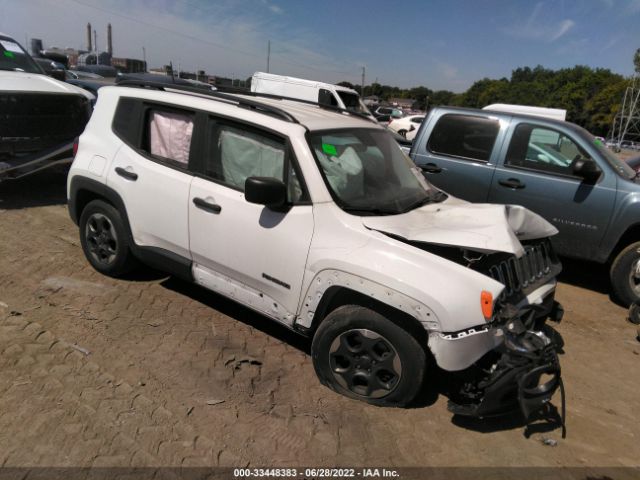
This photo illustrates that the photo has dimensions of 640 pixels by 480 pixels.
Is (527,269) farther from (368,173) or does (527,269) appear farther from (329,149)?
(329,149)

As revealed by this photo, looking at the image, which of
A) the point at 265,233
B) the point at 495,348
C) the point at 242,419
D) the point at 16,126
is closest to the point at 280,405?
the point at 242,419

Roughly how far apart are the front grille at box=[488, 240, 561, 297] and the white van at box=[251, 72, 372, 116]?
459 inches

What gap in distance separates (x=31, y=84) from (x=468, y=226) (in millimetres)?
6681

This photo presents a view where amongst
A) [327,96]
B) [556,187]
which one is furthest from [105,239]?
[327,96]

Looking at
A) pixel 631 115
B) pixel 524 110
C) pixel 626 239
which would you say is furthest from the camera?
pixel 631 115

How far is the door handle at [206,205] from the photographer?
335cm

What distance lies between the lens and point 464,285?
8.50ft

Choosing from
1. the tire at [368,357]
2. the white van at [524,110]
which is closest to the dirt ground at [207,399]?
the tire at [368,357]

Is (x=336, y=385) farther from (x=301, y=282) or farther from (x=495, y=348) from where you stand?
(x=495, y=348)

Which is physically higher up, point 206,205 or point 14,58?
point 14,58

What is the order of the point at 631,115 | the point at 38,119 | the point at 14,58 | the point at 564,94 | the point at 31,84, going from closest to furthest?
the point at 38,119 < the point at 31,84 < the point at 14,58 < the point at 631,115 < the point at 564,94

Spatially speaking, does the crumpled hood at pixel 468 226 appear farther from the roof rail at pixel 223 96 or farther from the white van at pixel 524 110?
the white van at pixel 524 110

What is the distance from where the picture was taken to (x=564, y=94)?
95.6 meters

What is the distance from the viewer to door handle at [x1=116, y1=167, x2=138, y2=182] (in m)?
3.83
